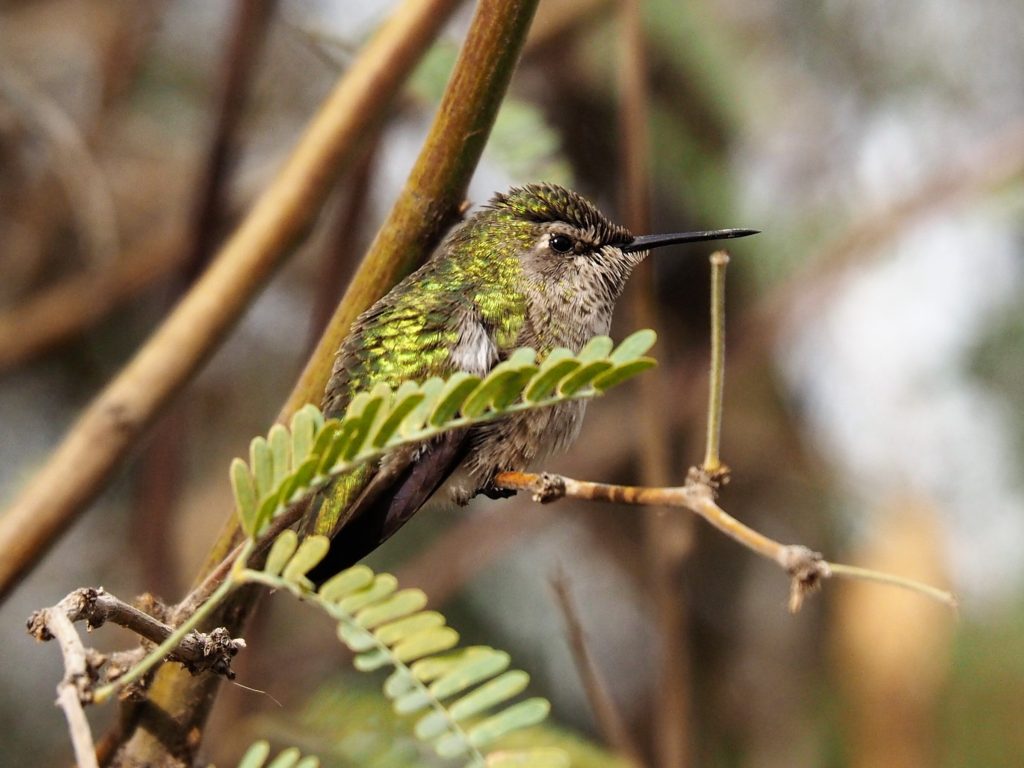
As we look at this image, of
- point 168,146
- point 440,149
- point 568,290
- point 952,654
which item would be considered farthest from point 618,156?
point 440,149

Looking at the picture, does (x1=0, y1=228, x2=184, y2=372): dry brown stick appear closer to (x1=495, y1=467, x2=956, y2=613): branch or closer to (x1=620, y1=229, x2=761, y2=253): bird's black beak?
(x1=620, y1=229, x2=761, y2=253): bird's black beak

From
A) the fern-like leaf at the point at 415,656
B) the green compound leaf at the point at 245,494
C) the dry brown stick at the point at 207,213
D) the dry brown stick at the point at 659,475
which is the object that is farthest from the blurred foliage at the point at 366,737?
the green compound leaf at the point at 245,494

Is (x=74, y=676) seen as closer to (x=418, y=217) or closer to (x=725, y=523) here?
(x=725, y=523)

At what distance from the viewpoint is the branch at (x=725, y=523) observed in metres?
0.89

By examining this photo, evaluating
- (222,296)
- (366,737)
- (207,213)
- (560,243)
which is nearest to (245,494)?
(222,296)

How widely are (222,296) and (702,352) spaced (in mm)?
2959

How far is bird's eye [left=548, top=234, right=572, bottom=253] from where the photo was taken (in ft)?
6.70

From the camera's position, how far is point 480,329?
1.73 meters

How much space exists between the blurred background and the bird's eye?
1856 millimetres

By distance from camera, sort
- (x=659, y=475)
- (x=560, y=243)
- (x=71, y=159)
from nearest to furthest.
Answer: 1. (x=560, y=243)
2. (x=659, y=475)
3. (x=71, y=159)

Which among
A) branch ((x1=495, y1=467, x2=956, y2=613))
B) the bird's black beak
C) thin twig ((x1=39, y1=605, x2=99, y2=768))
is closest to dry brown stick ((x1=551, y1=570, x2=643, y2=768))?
the bird's black beak

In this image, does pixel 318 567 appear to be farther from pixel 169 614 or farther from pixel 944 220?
pixel 944 220

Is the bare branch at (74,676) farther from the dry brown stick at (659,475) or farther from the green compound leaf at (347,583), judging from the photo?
the dry brown stick at (659,475)

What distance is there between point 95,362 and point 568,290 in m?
3.11
